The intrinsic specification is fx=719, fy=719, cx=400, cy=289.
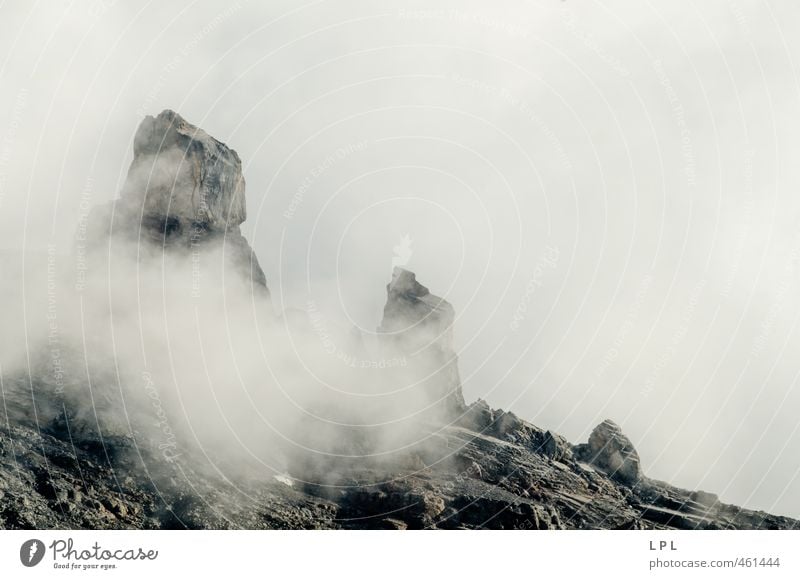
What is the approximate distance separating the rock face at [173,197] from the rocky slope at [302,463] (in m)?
0.28

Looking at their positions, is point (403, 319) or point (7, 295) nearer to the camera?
point (7, 295)

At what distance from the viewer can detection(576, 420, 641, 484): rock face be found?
452ft

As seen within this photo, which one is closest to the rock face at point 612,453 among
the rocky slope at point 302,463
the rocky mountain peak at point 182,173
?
the rocky slope at point 302,463

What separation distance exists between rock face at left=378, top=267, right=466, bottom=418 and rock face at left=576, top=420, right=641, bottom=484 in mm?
27076

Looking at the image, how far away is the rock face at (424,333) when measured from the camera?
499 feet

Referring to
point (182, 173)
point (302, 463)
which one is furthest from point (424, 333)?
point (182, 173)

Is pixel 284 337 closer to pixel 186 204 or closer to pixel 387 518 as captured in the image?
pixel 186 204

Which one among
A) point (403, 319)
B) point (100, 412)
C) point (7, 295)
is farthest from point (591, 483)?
point (7, 295)
